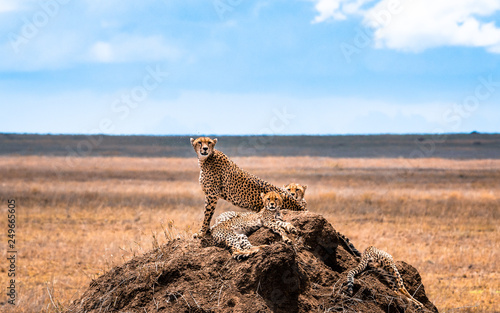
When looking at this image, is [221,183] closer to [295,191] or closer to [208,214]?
Answer: [208,214]

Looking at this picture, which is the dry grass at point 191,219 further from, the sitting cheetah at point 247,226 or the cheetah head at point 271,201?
the cheetah head at point 271,201

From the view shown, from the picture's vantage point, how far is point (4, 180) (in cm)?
2822

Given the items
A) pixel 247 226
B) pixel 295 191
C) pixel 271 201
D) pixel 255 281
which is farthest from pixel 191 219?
pixel 255 281

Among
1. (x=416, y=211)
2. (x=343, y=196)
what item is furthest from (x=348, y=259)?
(x=343, y=196)

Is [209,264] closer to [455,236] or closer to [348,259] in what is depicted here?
[348,259]

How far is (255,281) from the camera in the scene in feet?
16.6

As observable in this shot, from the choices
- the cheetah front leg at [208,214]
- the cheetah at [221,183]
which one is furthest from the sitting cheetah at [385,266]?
the cheetah front leg at [208,214]

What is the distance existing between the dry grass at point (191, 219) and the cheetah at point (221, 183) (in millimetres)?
576

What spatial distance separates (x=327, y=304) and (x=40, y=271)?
822 centimetres

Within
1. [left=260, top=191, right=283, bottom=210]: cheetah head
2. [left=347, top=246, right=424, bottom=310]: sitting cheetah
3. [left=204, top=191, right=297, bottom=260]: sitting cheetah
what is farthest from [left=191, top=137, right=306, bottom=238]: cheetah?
[left=347, top=246, right=424, bottom=310]: sitting cheetah

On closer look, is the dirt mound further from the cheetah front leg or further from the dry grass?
the dry grass

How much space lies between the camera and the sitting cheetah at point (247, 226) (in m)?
5.45

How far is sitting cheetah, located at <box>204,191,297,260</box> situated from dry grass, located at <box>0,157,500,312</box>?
0.76m

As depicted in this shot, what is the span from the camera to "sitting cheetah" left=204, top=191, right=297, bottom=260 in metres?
5.45
